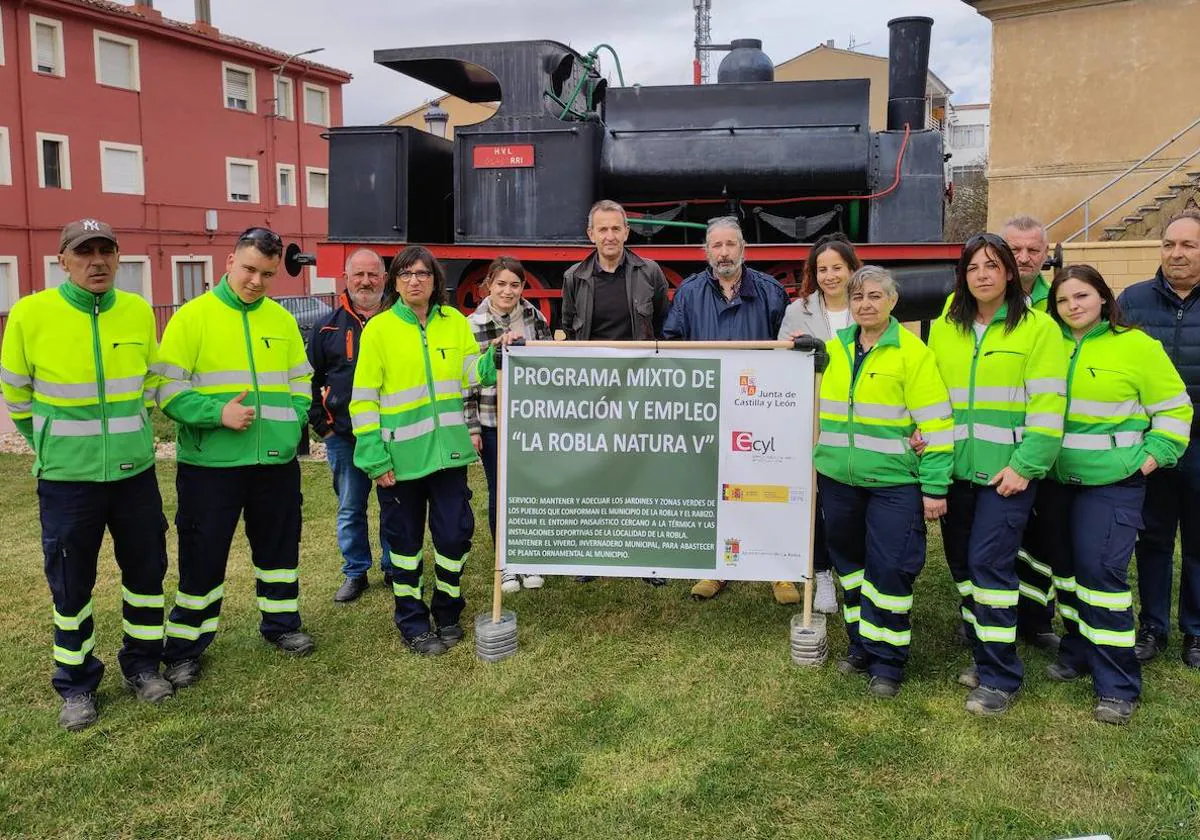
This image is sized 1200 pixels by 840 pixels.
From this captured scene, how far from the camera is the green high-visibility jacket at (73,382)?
330 cm

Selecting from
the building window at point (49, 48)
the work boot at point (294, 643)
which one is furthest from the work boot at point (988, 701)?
the building window at point (49, 48)

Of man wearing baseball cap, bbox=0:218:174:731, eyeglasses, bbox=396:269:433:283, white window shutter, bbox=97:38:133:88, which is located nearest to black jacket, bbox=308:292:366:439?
eyeglasses, bbox=396:269:433:283

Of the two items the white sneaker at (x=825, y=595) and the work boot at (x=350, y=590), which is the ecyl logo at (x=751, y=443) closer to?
the white sneaker at (x=825, y=595)

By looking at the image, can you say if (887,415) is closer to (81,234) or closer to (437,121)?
(81,234)

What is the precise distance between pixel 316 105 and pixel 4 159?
36.6 feet

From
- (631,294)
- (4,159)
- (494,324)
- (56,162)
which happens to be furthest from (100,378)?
(56,162)

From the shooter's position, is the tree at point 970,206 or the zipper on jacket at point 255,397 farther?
the tree at point 970,206

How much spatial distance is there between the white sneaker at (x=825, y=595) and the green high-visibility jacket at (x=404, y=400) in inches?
73.8

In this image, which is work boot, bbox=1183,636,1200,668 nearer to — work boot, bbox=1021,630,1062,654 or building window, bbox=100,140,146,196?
work boot, bbox=1021,630,1062,654

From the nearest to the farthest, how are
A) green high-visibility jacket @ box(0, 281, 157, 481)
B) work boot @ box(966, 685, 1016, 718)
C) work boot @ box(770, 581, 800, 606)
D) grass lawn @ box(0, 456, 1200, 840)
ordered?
grass lawn @ box(0, 456, 1200, 840), green high-visibility jacket @ box(0, 281, 157, 481), work boot @ box(966, 685, 1016, 718), work boot @ box(770, 581, 800, 606)

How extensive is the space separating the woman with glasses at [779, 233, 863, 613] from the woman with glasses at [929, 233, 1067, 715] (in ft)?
2.38

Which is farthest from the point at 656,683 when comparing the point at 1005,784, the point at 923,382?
the point at 923,382

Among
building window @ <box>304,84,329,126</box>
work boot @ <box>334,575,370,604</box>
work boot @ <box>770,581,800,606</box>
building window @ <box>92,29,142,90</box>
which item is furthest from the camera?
building window @ <box>304,84,329,126</box>

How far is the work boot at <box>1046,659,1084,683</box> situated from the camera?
3699mm
